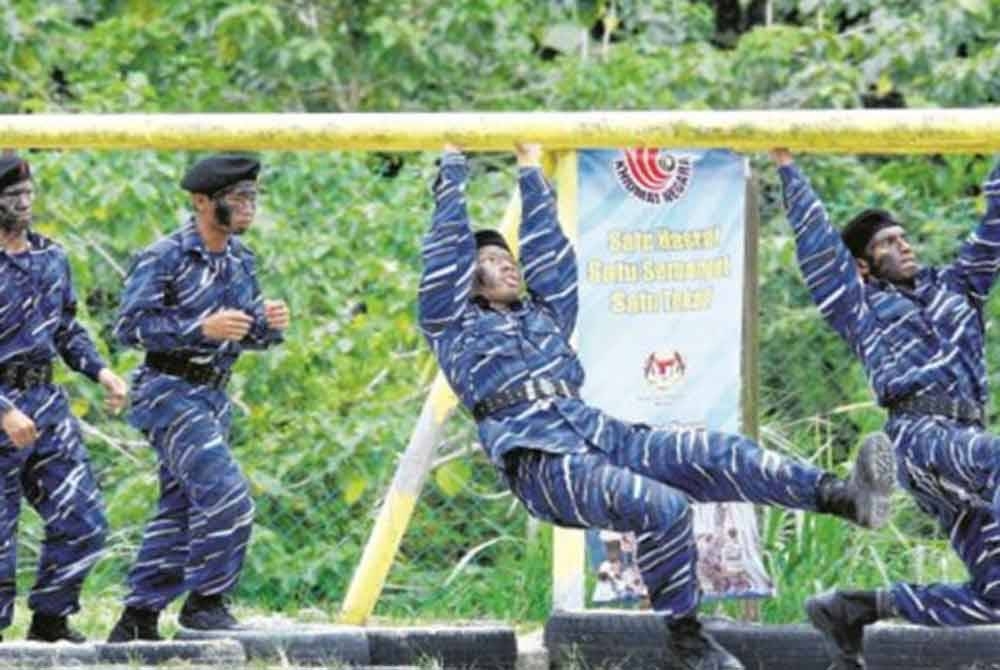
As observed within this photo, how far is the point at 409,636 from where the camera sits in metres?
12.2

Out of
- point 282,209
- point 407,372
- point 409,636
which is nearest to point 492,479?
point 407,372

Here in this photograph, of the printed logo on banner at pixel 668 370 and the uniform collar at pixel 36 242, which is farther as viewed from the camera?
the printed logo on banner at pixel 668 370

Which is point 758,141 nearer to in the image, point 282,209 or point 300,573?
point 300,573

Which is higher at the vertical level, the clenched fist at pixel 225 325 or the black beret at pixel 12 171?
the black beret at pixel 12 171

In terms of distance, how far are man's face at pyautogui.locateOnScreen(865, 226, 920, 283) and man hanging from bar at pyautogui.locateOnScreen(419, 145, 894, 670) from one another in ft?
3.19

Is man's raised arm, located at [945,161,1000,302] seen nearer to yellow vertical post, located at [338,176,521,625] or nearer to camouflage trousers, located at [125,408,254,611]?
yellow vertical post, located at [338,176,521,625]

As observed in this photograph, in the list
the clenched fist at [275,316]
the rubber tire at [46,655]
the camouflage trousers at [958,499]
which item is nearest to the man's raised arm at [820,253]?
the camouflage trousers at [958,499]

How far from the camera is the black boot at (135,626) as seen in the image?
40.3 feet

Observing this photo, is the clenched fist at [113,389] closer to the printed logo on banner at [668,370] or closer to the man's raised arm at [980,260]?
the printed logo on banner at [668,370]

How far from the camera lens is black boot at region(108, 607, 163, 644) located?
12297 mm

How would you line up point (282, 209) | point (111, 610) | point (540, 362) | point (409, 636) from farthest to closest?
point (282, 209)
point (111, 610)
point (409, 636)
point (540, 362)

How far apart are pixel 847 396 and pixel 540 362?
11.6ft

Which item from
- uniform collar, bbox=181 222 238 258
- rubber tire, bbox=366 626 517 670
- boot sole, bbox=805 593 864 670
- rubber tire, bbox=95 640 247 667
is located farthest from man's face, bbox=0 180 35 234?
boot sole, bbox=805 593 864 670

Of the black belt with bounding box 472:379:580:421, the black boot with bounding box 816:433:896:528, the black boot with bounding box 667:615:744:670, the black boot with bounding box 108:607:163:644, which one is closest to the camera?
the black boot with bounding box 816:433:896:528
